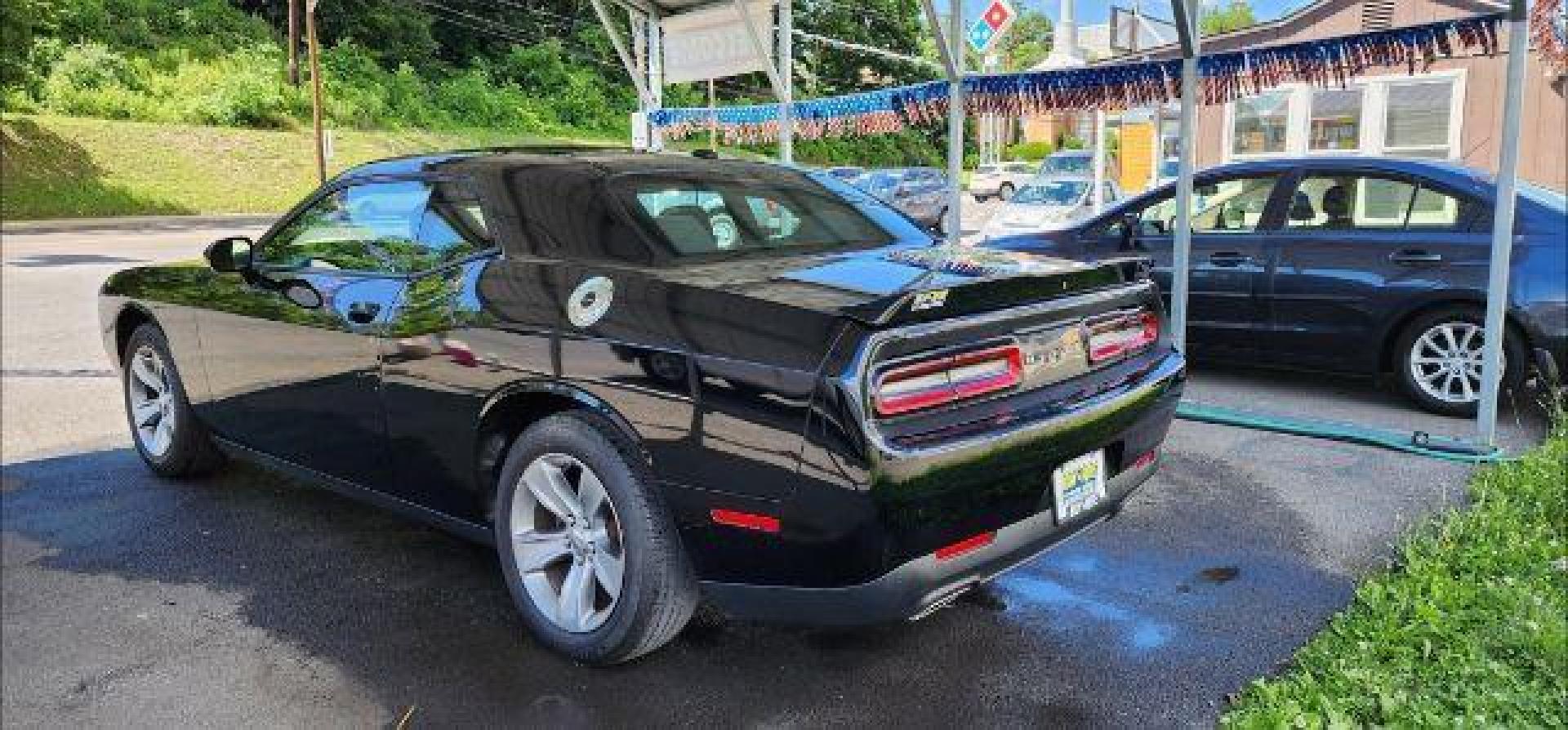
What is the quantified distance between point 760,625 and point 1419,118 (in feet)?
46.3

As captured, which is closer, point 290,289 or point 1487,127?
point 290,289

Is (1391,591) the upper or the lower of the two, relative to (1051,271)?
lower

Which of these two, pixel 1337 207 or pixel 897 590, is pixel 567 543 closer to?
pixel 897 590

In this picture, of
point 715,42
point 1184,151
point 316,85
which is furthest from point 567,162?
point 316,85

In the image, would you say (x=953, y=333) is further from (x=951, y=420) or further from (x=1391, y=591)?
(x=1391, y=591)

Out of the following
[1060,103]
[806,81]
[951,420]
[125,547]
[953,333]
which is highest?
[806,81]

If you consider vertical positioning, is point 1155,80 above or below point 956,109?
above

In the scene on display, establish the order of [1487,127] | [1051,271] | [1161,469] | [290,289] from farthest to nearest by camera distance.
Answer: [1487,127]
[1161,469]
[290,289]
[1051,271]

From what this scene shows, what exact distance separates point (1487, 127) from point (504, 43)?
36494 mm

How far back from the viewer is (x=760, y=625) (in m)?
3.47

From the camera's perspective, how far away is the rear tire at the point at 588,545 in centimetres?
291

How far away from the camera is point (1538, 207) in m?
5.89

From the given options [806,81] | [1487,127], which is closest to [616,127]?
[806,81]

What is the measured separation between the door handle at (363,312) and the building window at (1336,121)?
46.1 feet
